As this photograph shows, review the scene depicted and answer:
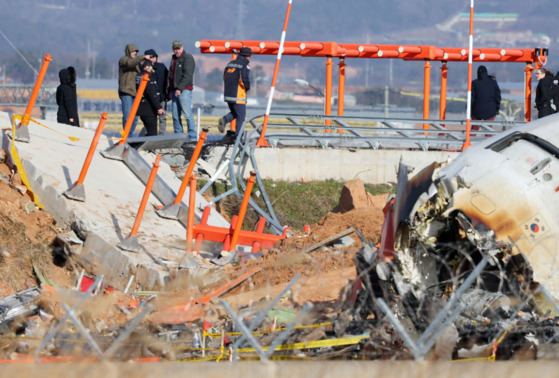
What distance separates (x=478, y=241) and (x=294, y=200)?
8114 mm

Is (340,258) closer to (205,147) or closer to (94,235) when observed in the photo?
(94,235)

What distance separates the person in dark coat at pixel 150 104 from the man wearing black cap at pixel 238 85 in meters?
1.13

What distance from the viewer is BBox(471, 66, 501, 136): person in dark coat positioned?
18328mm

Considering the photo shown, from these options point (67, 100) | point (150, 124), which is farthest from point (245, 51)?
point (67, 100)

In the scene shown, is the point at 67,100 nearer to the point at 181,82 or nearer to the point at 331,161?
the point at 181,82

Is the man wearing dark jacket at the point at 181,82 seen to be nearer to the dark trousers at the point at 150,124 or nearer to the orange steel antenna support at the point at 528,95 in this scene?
the dark trousers at the point at 150,124

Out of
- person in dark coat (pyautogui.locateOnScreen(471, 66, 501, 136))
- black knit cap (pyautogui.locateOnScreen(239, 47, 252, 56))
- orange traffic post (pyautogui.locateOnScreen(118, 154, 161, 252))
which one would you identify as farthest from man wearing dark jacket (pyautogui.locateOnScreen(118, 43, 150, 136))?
person in dark coat (pyautogui.locateOnScreen(471, 66, 501, 136))

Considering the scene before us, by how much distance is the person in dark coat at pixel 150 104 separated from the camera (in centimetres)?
1531

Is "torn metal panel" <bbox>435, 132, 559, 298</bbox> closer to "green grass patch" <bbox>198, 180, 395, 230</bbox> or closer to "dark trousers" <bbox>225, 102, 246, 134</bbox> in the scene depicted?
"green grass patch" <bbox>198, 180, 395, 230</bbox>

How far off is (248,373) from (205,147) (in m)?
11.2

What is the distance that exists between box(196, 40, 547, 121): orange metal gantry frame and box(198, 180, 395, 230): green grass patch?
2495 mm

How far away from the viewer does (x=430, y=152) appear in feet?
56.5

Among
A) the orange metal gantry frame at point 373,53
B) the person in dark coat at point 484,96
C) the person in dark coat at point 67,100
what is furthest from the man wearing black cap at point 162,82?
the person in dark coat at point 484,96

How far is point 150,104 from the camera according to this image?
50.6 feet
